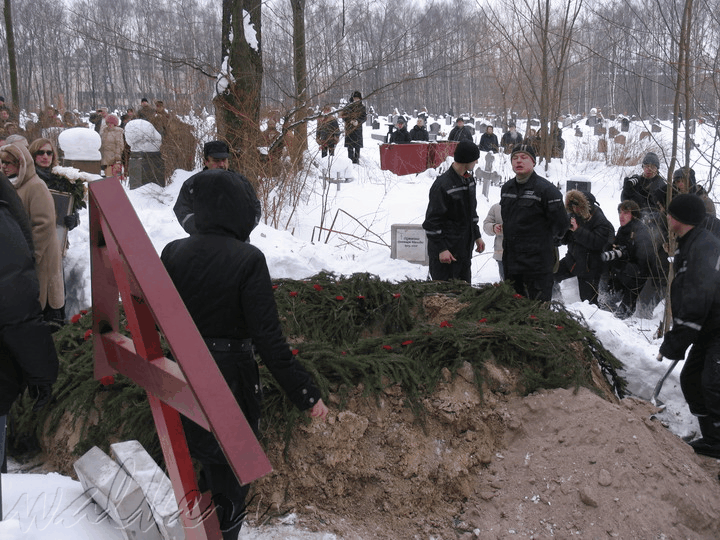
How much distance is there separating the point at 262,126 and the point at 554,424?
7.60 meters

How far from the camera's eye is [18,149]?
4.61m

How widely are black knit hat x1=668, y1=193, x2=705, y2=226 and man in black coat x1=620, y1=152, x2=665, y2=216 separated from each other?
3710 mm

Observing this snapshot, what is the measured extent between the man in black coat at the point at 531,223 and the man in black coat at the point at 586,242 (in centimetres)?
171

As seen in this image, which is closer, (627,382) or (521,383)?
(521,383)

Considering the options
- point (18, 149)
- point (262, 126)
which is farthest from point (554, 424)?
point (262, 126)

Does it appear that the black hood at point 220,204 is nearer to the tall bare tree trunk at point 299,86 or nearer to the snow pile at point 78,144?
the tall bare tree trunk at point 299,86

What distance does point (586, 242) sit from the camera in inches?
280

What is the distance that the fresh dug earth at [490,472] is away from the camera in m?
3.40

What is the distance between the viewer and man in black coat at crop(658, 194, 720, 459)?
4.07 m

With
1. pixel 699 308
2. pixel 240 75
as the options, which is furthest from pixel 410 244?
pixel 699 308

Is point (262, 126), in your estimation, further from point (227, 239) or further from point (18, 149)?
point (227, 239)

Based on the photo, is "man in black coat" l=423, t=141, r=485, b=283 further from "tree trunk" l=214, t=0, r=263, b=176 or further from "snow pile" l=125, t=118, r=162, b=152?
"snow pile" l=125, t=118, r=162, b=152

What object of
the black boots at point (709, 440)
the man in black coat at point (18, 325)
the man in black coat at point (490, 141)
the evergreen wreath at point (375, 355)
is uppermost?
the man in black coat at point (490, 141)

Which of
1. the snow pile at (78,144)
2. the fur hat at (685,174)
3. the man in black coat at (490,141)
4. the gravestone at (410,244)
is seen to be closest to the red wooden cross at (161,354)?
the fur hat at (685,174)
